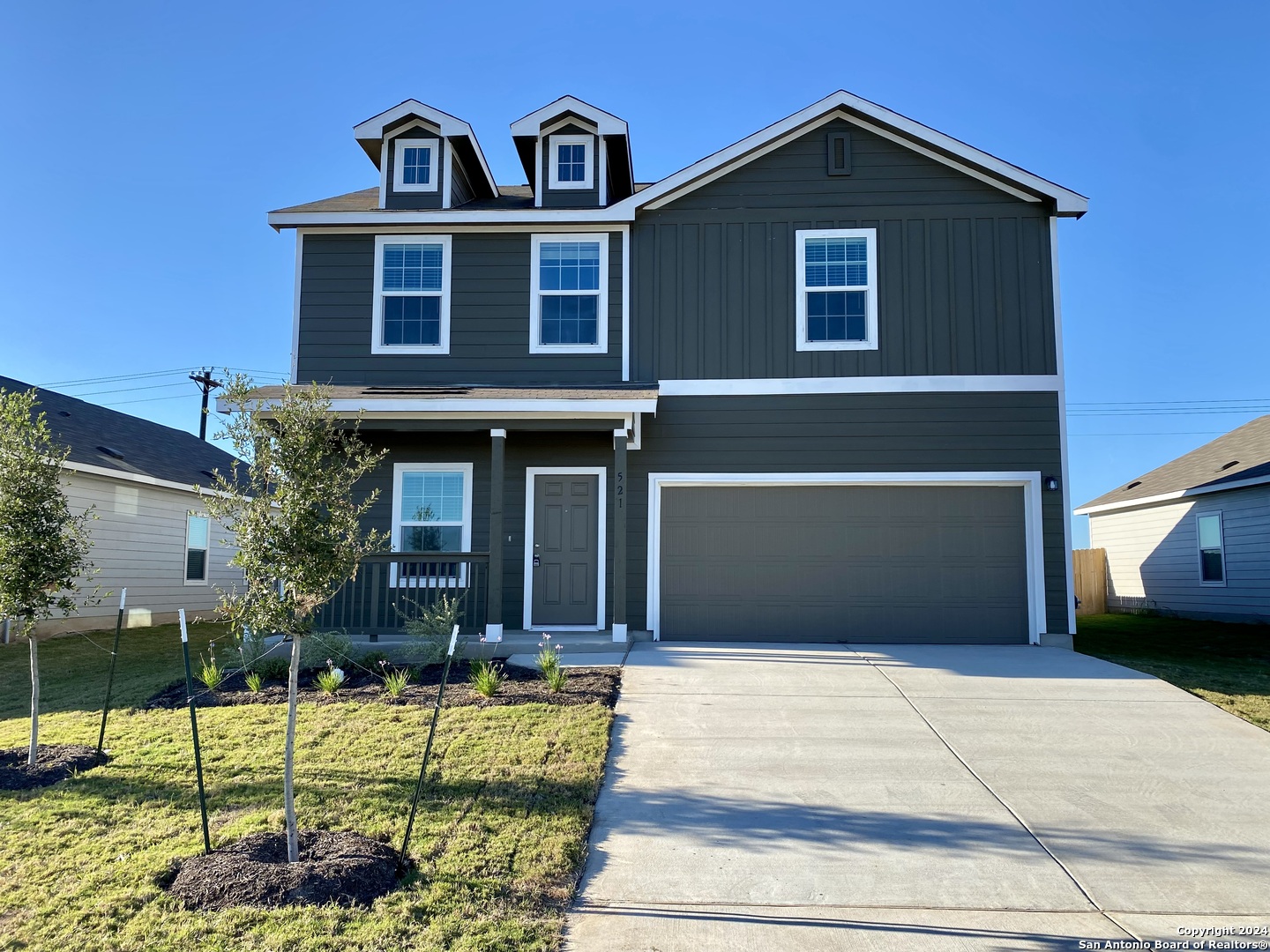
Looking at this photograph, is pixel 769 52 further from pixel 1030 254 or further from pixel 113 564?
pixel 113 564

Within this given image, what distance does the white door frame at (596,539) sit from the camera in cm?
1096

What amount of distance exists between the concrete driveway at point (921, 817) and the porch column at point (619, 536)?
1.64 metres

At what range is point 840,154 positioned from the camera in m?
11.4

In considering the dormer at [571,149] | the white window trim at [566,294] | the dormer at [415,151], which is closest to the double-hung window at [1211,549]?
the white window trim at [566,294]

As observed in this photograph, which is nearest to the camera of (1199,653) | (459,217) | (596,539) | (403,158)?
(596,539)

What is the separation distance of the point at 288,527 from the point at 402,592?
21.2 feet

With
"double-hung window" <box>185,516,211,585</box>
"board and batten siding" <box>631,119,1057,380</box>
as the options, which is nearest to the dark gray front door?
"board and batten siding" <box>631,119,1057,380</box>

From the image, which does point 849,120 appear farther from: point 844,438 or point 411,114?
point 411,114

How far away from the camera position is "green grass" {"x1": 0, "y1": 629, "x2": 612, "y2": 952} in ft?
12.0

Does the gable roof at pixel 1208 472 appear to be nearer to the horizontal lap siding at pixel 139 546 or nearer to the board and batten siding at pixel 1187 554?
the board and batten siding at pixel 1187 554

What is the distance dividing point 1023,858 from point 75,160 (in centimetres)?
2003

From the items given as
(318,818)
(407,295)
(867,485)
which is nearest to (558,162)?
(407,295)

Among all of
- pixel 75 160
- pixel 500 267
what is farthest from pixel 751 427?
pixel 75 160

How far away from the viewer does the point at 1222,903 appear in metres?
3.95
